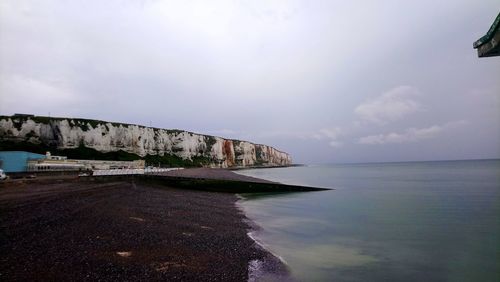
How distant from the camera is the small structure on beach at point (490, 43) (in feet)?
15.8

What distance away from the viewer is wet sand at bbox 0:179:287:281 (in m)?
6.88

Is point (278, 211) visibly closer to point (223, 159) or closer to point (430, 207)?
point (430, 207)

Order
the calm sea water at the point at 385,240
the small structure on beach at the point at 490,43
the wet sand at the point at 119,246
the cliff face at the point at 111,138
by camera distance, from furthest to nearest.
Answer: the cliff face at the point at 111,138 < the calm sea water at the point at 385,240 < the wet sand at the point at 119,246 < the small structure on beach at the point at 490,43

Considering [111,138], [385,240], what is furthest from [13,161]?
[385,240]

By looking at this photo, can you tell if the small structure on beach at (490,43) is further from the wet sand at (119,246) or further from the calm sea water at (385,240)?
the wet sand at (119,246)

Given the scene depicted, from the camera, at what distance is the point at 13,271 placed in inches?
253

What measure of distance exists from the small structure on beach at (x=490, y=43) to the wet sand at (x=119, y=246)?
22.1ft

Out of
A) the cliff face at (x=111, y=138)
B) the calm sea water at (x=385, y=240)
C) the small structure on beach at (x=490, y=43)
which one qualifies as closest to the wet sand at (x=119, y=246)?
the calm sea water at (x=385, y=240)

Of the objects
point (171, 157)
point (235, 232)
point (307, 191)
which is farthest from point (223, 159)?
point (235, 232)

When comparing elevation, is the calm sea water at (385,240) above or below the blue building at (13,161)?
below

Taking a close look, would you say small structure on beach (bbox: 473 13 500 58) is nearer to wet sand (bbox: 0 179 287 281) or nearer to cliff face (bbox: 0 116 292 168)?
wet sand (bbox: 0 179 287 281)

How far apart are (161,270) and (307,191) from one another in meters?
27.2

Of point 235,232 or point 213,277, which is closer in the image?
point 213,277

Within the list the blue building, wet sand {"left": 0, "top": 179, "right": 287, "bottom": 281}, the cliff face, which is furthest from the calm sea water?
the cliff face
